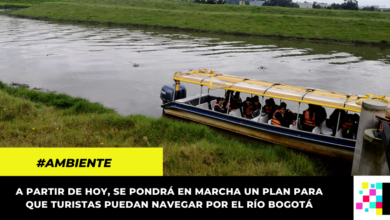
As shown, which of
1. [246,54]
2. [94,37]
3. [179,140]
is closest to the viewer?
[179,140]

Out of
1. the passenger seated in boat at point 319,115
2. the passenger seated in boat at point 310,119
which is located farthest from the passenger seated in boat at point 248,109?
the passenger seated in boat at point 319,115

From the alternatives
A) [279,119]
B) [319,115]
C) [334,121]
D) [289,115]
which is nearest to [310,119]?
[319,115]

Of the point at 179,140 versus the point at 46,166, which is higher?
the point at 46,166

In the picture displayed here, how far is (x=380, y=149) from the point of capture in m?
7.24

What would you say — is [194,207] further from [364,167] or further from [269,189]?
[364,167]

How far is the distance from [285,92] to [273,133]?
4.84ft

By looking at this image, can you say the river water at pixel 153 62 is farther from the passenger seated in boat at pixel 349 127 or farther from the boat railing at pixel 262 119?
the passenger seated in boat at pixel 349 127

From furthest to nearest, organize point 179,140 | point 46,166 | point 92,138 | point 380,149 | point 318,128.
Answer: point 318,128
point 179,140
point 92,138
point 380,149
point 46,166

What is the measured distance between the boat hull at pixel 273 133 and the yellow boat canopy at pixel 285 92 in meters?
1.03

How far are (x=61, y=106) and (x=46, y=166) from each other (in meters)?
8.39

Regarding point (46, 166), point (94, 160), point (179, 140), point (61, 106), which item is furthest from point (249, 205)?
point (61, 106)

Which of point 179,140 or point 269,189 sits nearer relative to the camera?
point 269,189

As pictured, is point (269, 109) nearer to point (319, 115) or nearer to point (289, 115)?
point (289, 115)

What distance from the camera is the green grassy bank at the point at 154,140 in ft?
28.0
